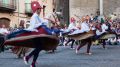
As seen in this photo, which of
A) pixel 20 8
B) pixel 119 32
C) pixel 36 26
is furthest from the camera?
pixel 20 8

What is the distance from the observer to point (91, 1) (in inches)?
1949

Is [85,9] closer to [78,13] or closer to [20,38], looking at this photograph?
[78,13]

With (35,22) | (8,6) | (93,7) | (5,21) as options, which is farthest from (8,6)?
(35,22)

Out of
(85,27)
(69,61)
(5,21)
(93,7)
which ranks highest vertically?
(93,7)

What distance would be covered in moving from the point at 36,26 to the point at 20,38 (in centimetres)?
56

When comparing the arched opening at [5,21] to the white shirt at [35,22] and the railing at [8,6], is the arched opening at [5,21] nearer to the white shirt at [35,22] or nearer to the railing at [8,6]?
the railing at [8,6]

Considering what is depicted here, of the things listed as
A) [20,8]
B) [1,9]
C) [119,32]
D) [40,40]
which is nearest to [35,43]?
[40,40]

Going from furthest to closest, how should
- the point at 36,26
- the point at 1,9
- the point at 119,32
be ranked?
the point at 1,9, the point at 119,32, the point at 36,26

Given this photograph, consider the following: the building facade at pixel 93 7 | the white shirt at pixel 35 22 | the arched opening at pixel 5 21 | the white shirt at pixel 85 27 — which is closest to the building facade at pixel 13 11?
the arched opening at pixel 5 21

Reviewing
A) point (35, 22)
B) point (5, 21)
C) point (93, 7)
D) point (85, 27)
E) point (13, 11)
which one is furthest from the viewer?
point (93, 7)

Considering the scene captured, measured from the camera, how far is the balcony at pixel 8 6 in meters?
37.3

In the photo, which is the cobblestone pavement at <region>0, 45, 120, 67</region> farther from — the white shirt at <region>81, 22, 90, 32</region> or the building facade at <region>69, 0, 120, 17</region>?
the building facade at <region>69, 0, 120, 17</region>

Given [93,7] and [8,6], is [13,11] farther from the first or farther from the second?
[93,7]

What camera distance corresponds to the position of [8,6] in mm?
38281
